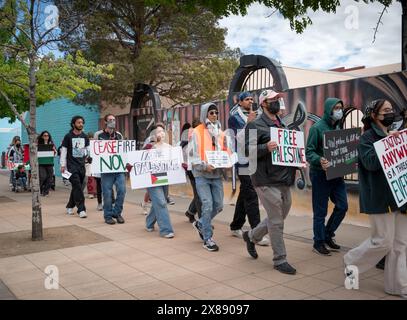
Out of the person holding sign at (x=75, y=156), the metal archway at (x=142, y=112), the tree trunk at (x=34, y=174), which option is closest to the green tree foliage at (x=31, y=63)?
the tree trunk at (x=34, y=174)

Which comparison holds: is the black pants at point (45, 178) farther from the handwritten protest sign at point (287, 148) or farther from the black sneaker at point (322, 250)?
the handwritten protest sign at point (287, 148)

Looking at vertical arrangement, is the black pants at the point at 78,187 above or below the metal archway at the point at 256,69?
below

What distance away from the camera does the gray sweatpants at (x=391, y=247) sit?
426 centimetres

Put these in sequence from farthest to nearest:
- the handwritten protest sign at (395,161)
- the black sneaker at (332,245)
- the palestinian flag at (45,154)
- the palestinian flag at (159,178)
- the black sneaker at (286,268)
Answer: the palestinian flag at (45,154) < the palestinian flag at (159,178) < the black sneaker at (332,245) < the black sneaker at (286,268) < the handwritten protest sign at (395,161)

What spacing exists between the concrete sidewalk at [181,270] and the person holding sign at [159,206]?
0.18 metres

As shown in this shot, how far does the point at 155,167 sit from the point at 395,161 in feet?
13.6

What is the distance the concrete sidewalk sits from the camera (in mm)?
4520

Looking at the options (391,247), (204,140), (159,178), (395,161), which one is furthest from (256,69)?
(391,247)

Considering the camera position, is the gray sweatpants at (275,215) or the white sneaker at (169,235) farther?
the white sneaker at (169,235)

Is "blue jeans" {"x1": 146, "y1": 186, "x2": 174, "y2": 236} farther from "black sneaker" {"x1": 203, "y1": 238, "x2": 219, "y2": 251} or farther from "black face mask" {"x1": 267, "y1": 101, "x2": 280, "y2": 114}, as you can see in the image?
"black face mask" {"x1": 267, "y1": 101, "x2": 280, "y2": 114}

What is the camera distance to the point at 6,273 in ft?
17.6

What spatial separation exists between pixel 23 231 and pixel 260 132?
4906mm

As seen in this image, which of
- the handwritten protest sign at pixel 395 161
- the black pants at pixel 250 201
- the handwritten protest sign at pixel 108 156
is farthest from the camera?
the handwritten protest sign at pixel 108 156
